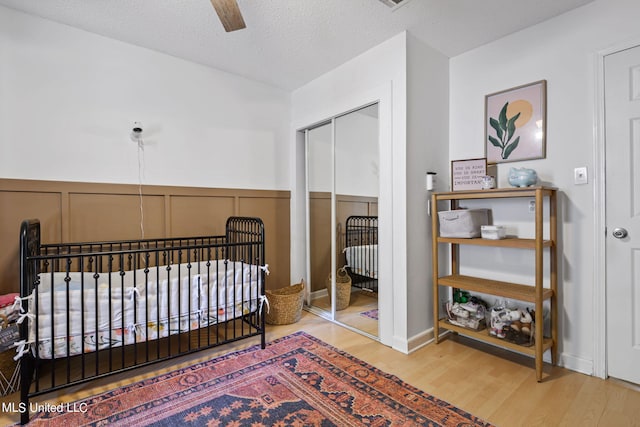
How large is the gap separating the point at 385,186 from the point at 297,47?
4.37 feet

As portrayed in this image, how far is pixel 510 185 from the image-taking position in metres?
2.23

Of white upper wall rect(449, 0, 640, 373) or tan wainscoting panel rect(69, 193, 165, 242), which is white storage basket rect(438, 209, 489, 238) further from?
tan wainscoting panel rect(69, 193, 165, 242)

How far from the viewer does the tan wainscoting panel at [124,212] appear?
2.08 m

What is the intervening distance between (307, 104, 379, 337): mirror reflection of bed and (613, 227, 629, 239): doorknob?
149 centimetres

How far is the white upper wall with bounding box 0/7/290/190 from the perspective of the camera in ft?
6.89

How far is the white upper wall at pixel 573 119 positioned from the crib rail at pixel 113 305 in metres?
2.09

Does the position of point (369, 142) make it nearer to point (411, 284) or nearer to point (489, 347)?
point (411, 284)

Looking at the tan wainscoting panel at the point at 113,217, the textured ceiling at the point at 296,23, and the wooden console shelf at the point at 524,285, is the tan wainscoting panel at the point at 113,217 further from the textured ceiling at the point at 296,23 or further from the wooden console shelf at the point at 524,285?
the wooden console shelf at the point at 524,285

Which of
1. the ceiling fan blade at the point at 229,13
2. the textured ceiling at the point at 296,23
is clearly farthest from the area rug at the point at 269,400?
the textured ceiling at the point at 296,23

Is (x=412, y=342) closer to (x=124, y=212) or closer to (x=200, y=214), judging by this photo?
(x=200, y=214)

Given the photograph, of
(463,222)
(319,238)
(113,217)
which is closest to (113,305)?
(113,217)

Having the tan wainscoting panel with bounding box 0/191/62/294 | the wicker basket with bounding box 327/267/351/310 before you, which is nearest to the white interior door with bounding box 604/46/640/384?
the wicker basket with bounding box 327/267/351/310

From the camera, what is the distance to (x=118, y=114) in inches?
96.4

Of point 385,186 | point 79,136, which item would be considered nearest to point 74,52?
point 79,136
